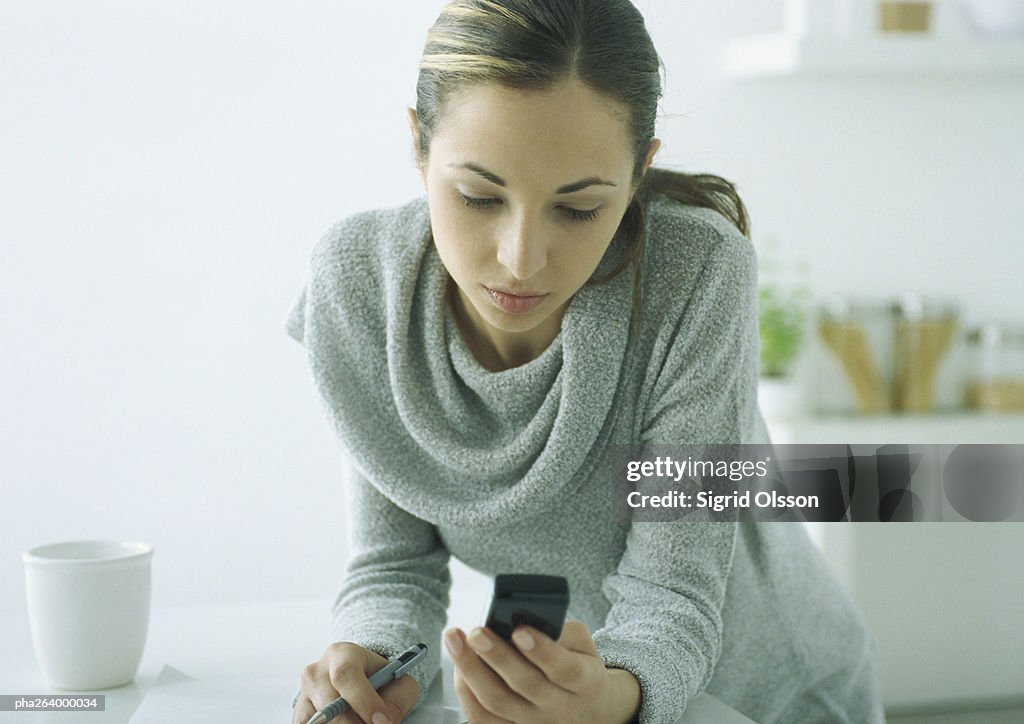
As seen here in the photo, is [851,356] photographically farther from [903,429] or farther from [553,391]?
[553,391]

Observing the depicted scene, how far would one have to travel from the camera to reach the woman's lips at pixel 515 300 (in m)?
0.59

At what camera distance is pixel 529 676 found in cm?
50

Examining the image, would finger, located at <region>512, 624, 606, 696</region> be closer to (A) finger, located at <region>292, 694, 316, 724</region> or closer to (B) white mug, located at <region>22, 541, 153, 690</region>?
A: (A) finger, located at <region>292, 694, 316, 724</region>

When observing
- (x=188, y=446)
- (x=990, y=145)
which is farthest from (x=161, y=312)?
(x=990, y=145)

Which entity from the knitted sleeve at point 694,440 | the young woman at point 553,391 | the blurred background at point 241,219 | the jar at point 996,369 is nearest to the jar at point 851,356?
the blurred background at point 241,219

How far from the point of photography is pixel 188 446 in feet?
4.60

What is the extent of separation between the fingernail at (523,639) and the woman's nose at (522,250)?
18 centimetres

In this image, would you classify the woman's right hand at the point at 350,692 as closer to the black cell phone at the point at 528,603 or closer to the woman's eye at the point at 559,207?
the black cell phone at the point at 528,603

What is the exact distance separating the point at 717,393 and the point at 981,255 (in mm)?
1219

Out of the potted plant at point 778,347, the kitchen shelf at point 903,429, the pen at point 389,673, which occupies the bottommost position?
the kitchen shelf at point 903,429

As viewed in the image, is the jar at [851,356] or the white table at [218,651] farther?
the jar at [851,356]

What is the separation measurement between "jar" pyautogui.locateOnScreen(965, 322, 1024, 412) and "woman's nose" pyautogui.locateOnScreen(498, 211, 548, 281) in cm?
123

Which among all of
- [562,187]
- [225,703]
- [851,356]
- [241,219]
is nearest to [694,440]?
[562,187]

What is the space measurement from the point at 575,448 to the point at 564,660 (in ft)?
0.58
